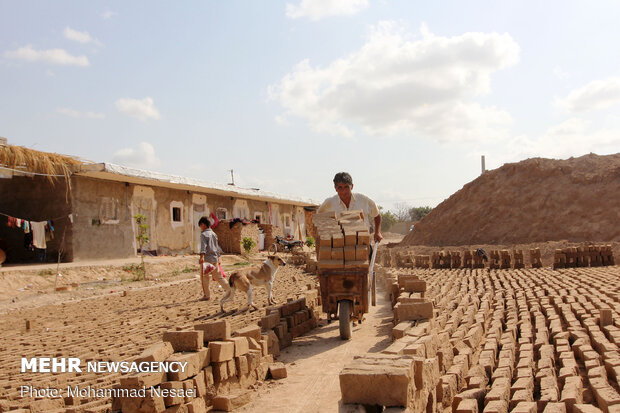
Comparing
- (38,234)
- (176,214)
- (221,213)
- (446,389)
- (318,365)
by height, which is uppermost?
(221,213)

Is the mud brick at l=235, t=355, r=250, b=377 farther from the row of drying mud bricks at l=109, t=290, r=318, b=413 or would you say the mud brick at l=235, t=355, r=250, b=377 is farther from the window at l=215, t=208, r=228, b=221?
the window at l=215, t=208, r=228, b=221

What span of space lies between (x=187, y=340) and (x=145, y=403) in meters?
0.61

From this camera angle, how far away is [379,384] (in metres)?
2.56

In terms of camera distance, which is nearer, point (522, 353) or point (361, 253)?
point (522, 353)

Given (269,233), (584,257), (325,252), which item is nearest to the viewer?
(325,252)

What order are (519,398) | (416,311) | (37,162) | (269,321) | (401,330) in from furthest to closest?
(37,162) < (269,321) < (416,311) < (401,330) < (519,398)

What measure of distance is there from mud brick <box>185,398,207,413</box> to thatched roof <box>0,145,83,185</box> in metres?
12.8

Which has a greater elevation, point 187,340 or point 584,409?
point 187,340

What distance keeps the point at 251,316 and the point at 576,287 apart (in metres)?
4.93

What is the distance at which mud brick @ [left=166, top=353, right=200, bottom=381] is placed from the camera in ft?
10.9

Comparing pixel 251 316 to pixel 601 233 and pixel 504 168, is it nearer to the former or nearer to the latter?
pixel 601 233

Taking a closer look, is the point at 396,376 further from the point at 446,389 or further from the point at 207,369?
the point at 207,369

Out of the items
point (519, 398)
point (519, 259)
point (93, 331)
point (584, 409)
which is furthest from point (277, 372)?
point (519, 259)

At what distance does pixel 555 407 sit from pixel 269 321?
10.2 feet
